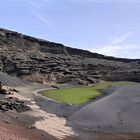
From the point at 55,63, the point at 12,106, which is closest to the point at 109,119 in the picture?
the point at 12,106

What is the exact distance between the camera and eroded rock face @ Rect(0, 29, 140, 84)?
243ft

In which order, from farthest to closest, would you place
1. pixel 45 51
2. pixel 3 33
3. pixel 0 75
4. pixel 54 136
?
pixel 45 51
pixel 3 33
pixel 0 75
pixel 54 136

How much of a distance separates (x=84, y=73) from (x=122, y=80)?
26.4ft

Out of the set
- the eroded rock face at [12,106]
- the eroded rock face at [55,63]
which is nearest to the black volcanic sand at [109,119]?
the eroded rock face at [12,106]

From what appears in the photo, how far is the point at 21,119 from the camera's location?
31.5 metres

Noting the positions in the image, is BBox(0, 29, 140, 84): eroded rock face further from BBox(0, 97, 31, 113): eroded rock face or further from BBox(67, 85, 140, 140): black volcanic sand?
BBox(0, 97, 31, 113): eroded rock face

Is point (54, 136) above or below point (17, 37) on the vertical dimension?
below

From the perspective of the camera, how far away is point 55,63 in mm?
78812

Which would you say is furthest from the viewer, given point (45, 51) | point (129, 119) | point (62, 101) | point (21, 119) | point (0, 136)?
point (45, 51)

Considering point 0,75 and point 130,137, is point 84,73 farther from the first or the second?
point 130,137

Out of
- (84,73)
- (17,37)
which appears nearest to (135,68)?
(84,73)

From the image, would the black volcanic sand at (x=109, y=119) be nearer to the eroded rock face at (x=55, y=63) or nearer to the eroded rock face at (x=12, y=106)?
the eroded rock face at (x=12, y=106)

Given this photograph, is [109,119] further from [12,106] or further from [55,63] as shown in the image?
[55,63]

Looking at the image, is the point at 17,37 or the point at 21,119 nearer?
the point at 21,119
